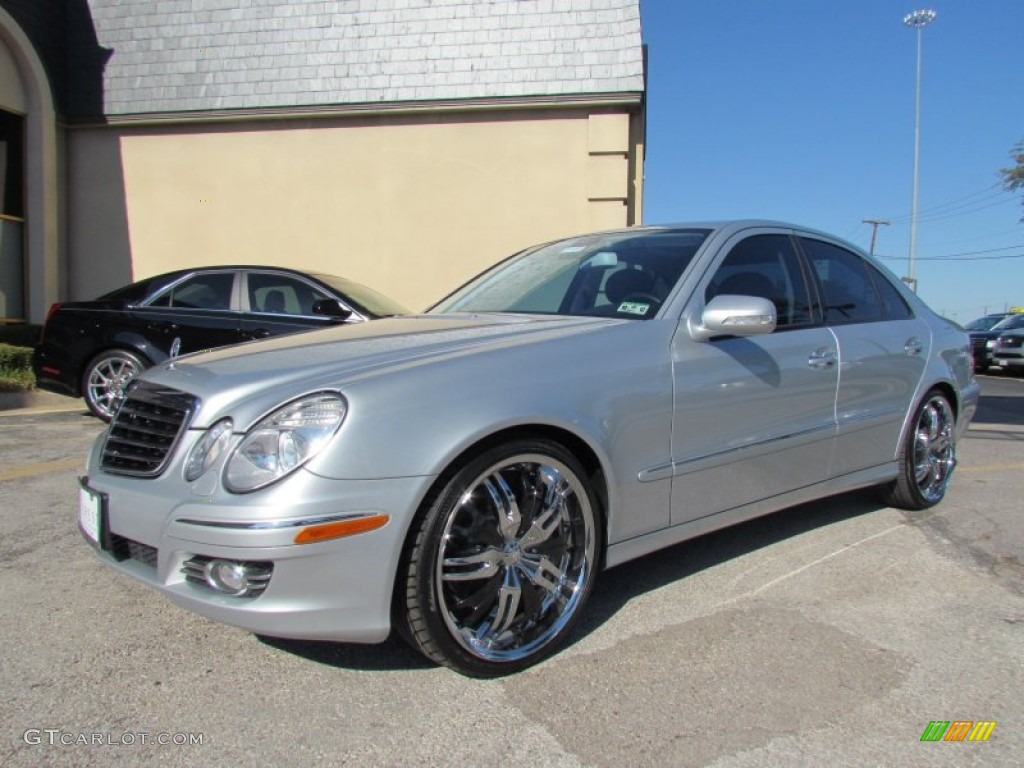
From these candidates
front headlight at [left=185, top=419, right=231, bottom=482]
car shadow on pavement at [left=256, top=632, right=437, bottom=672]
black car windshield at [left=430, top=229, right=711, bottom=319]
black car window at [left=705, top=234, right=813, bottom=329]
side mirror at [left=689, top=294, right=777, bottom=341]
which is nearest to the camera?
front headlight at [left=185, top=419, right=231, bottom=482]

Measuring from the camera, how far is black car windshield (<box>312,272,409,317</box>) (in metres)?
7.09

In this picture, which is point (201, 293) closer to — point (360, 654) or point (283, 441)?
point (360, 654)

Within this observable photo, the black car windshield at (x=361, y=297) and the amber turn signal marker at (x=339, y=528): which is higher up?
the black car windshield at (x=361, y=297)

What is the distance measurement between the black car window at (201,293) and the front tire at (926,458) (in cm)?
557

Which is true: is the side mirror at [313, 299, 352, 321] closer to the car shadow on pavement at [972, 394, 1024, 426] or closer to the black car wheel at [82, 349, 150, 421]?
the black car wheel at [82, 349, 150, 421]

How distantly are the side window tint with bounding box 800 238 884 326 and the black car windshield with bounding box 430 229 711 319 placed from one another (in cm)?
80

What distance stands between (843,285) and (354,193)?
8.43 m

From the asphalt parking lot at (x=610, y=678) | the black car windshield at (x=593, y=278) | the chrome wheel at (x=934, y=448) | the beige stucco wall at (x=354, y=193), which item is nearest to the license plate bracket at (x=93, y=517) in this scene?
the asphalt parking lot at (x=610, y=678)

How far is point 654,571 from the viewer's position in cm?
346

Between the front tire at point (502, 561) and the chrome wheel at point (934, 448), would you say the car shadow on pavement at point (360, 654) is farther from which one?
the chrome wheel at point (934, 448)

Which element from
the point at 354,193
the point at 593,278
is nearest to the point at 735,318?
the point at 593,278

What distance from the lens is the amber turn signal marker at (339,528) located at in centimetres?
214

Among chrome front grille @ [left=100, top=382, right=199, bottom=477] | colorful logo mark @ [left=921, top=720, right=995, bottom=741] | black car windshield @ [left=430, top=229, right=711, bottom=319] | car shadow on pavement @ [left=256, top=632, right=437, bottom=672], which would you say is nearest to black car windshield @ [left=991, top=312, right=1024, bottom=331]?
black car windshield @ [left=430, top=229, right=711, bottom=319]

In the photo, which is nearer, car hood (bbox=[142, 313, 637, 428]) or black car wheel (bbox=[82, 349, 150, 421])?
car hood (bbox=[142, 313, 637, 428])
